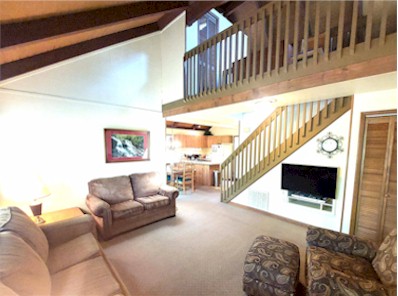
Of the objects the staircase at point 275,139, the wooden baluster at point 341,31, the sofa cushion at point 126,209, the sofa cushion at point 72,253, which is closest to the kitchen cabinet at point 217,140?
the staircase at point 275,139

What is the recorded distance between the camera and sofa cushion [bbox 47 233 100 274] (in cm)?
161

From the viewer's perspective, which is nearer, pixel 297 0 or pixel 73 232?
pixel 73 232

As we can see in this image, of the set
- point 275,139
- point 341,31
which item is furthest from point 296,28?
point 275,139

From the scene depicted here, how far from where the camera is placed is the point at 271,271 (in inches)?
63.7

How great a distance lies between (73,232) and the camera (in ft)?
6.68

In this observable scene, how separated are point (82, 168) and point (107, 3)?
A: 2.58m

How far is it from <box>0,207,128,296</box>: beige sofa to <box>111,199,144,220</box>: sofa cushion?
67 cm

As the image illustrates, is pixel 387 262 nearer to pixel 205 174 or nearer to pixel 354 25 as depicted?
pixel 354 25

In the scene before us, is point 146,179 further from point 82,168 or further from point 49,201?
point 49,201

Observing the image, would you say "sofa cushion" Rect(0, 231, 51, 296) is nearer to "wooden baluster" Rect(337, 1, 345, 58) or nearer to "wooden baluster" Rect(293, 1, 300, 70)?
"wooden baluster" Rect(293, 1, 300, 70)

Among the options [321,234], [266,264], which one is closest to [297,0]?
[321,234]

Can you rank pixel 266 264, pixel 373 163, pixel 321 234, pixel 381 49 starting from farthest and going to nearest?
1. pixel 373 163
2. pixel 321 234
3. pixel 381 49
4. pixel 266 264

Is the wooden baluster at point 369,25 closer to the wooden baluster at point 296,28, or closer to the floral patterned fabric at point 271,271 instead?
the wooden baluster at point 296,28

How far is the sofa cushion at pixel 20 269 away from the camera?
3.40 feet
